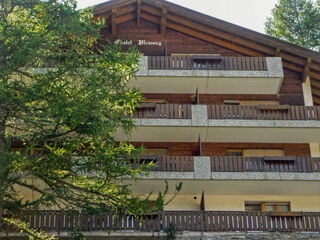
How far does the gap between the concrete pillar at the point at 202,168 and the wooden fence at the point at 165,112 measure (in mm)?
2219

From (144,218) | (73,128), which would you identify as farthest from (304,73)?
(73,128)

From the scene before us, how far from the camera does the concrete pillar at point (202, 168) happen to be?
2258 centimetres

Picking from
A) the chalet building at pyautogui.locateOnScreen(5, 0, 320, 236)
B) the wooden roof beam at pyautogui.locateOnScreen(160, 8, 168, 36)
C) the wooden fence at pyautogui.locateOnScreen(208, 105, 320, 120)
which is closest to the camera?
the chalet building at pyautogui.locateOnScreen(5, 0, 320, 236)

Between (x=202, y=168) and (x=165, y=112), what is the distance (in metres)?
3.10

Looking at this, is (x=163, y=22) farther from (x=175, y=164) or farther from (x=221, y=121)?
(x=175, y=164)

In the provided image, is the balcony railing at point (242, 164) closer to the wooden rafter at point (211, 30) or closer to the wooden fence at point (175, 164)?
the wooden fence at point (175, 164)

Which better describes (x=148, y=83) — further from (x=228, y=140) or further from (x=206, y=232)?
(x=206, y=232)

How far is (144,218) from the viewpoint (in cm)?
2080

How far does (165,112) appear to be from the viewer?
2398cm

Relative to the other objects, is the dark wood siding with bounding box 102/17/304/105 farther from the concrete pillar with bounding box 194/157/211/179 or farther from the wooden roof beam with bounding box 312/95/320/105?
the concrete pillar with bounding box 194/157/211/179

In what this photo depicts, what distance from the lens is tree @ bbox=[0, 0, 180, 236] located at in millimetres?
15484

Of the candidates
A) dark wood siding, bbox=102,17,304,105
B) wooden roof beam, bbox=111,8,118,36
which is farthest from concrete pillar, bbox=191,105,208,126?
wooden roof beam, bbox=111,8,118,36

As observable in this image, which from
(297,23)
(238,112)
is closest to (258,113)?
(238,112)

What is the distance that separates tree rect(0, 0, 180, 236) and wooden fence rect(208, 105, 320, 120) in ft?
24.9
